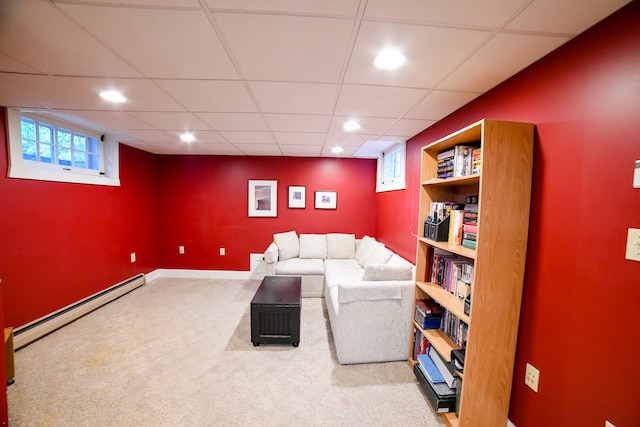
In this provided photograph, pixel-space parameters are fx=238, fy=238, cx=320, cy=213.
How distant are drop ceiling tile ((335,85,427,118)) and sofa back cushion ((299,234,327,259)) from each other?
246cm

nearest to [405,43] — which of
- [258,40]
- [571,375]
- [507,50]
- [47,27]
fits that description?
[507,50]

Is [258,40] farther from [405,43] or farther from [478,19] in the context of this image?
[478,19]

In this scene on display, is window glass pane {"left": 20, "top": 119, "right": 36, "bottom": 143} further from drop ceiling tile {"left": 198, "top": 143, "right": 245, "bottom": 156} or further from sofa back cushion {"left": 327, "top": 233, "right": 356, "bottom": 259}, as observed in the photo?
sofa back cushion {"left": 327, "top": 233, "right": 356, "bottom": 259}

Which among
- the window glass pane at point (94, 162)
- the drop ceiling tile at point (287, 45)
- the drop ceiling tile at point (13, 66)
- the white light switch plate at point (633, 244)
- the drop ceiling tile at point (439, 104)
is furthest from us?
the window glass pane at point (94, 162)

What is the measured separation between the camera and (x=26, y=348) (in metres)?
2.28

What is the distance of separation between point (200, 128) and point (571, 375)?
3588 millimetres

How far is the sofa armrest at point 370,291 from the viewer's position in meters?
2.09

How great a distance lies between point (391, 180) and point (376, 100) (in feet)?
6.85

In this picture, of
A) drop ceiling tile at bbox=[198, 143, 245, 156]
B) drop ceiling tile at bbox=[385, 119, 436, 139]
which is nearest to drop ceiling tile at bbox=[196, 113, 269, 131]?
drop ceiling tile at bbox=[198, 143, 245, 156]

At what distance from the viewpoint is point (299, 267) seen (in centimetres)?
368

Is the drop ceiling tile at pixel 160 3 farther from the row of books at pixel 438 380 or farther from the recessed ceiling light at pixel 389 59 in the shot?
the row of books at pixel 438 380

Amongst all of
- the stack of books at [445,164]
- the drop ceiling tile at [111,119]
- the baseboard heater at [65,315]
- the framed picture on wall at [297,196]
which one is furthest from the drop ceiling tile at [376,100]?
the baseboard heater at [65,315]

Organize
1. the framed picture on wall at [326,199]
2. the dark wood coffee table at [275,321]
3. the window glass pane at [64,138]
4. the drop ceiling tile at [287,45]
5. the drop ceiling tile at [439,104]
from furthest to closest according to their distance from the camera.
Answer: the framed picture on wall at [326,199] → the window glass pane at [64,138] → the dark wood coffee table at [275,321] → the drop ceiling tile at [439,104] → the drop ceiling tile at [287,45]

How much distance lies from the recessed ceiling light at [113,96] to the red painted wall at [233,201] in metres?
2.42
